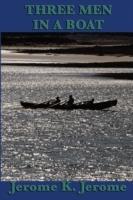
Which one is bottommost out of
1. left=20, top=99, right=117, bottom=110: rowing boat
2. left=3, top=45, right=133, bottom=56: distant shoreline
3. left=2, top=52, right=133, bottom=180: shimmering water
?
left=2, top=52, right=133, bottom=180: shimmering water

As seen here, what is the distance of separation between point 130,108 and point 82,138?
72.3 ft

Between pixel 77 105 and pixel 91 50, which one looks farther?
pixel 77 105

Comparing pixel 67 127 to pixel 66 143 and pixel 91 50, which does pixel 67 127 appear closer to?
pixel 66 143

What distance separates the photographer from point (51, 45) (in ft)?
129

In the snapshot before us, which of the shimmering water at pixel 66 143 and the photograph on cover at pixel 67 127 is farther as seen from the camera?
the shimmering water at pixel 66 143

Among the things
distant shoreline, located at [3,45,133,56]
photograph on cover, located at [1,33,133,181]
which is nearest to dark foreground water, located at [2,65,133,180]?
photograph on cover, located at [1,33,133,181]

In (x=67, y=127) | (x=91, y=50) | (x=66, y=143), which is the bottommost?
(x=66, y=143)

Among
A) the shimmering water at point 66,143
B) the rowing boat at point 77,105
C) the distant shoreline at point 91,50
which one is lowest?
the shimmering water at point 66,143

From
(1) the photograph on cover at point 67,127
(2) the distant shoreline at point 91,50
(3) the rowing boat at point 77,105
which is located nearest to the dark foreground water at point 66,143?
(1) the photograph on cover at point 67,127

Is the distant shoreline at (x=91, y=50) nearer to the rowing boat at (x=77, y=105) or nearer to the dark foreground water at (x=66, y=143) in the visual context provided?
the dark foreground water at (x=66, y=143)

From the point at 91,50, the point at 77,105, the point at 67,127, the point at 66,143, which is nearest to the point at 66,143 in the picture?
the point at 66,143

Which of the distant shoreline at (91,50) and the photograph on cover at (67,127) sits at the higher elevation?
the distant shoreline at (91,50)

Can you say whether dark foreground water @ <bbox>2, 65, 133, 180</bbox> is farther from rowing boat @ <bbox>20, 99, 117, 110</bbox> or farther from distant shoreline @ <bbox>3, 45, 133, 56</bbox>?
distant shoreline @ <bbox>3, 45, 133, 56</bbox>

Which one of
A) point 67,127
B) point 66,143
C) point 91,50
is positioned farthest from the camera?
point 67,127
